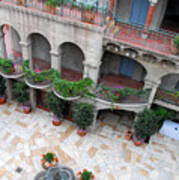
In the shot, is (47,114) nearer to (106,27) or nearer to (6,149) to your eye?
(6,149)

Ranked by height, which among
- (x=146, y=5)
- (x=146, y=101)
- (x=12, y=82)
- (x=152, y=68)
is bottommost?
(x=12, y=82)

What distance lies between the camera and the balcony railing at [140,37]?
14656 mm

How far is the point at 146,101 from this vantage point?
17.0 m

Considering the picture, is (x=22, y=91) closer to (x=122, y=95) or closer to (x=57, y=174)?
(x=57, y=174)

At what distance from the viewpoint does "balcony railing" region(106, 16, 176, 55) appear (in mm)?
14656

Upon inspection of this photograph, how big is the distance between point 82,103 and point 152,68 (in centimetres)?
564

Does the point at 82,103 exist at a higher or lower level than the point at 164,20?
lower

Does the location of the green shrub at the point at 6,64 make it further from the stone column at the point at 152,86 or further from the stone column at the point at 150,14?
the stone column at the point at 150,14

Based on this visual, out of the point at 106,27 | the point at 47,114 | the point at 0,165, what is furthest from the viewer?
the point at 47,114

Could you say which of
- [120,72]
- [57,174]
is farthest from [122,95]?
[57,174]

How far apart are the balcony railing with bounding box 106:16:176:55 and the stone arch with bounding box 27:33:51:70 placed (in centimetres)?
609

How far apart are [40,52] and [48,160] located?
8.95 m

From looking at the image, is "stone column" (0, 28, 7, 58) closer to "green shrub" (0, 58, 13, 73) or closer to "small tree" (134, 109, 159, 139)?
"green shrub" (0, 58, 13, 73)

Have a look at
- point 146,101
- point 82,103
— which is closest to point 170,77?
point 146,101
